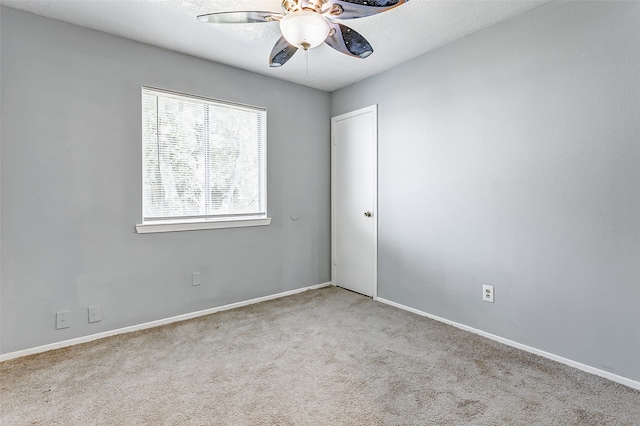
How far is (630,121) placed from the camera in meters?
1.90

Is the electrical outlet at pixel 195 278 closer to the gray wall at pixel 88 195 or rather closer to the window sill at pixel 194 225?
the gray wall at pixel 88 195

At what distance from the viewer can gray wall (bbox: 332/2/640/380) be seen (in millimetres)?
1950

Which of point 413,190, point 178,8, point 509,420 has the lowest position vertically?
point 509,420

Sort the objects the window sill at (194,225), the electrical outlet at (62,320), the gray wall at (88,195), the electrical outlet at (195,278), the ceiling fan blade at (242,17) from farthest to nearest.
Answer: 1. the electrical outlet at (195,278)
2. the window sill at (194,225)
3. the electrical outlet at (62,320)
4. the gray wall at (88,195)
5. the ceiling fan blade at (242,17)

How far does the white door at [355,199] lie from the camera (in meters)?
3.55

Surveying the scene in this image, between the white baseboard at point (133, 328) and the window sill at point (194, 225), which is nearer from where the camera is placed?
the white baseboard at point (133, 328)

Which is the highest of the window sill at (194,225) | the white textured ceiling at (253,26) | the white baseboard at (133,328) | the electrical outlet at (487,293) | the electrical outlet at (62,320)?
the white textured ceiling at (253,26)

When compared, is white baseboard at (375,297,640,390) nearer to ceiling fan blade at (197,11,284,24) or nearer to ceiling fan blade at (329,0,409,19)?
ceiling fan blade at (329,0,409,19)

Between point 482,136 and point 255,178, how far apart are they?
217cm

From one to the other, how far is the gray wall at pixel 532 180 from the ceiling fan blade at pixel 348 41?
3.52 feet

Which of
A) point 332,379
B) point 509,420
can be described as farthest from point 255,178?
point 509,420

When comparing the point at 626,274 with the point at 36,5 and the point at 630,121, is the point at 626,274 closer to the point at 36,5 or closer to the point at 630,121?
the point at 630,121

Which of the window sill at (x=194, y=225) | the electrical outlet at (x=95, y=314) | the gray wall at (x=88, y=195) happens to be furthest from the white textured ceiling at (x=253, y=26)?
the electrical outlet at (x=95, y=314)

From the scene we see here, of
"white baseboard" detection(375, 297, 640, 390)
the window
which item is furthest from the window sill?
"white baseboard" detection(375, 297, 640, 390)
